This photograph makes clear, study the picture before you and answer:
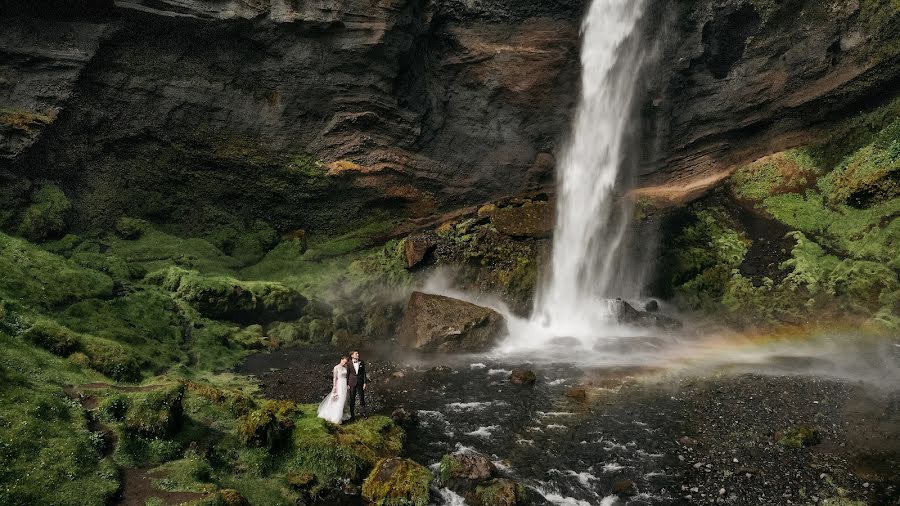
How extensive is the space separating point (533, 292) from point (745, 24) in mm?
21329

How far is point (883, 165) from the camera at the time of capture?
26297mm

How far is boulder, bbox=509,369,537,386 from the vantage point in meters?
18.4

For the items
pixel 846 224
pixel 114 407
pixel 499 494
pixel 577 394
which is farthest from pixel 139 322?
pixel 846 224

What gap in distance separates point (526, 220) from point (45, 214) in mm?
26192

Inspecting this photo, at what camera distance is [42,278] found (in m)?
19.3

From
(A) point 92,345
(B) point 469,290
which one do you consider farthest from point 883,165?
(A) point 92,345

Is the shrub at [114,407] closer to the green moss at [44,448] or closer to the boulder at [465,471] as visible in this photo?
the green moss at [44,448]

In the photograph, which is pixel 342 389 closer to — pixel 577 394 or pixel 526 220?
pixel 577 394

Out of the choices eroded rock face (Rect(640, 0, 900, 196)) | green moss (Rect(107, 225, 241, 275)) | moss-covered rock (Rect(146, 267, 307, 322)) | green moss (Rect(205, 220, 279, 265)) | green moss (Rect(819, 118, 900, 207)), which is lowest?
moss-covered rock (Rect(146, 267, 307, 322))

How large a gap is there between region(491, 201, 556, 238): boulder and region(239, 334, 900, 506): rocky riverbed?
1295 cm

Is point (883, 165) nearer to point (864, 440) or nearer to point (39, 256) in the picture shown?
point (864, 440)

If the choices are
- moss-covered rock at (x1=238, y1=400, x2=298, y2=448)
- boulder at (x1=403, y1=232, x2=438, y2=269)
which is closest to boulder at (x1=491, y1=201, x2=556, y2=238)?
boulder at (x1=403, y1=232, x2=438, y2=269)

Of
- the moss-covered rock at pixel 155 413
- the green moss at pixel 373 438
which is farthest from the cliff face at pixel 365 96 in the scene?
the moss-covered rock at pixel 155 413

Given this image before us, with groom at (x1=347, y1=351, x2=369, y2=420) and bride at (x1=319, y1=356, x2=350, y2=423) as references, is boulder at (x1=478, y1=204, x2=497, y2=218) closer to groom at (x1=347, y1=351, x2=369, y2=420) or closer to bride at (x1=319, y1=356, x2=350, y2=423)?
groom at (x1=347, y1=351, x2=369, y2=420)
